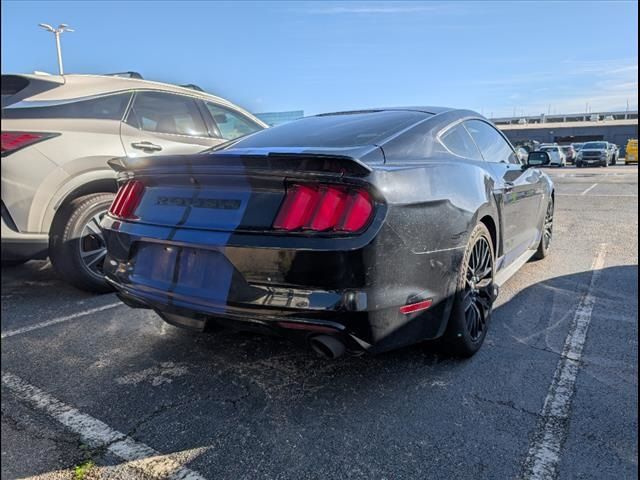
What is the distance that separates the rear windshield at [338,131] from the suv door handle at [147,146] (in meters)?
1.43

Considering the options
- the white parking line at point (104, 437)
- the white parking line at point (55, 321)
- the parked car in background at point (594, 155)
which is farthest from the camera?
the parked car in background at point (594, 155)

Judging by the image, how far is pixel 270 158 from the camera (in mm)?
2211

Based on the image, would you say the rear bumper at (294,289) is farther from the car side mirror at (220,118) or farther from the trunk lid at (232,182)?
the car side mirror at (220,118)

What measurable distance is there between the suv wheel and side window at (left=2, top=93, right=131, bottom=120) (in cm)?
67

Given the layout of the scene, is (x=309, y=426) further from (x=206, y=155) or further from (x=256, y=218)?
(x=206, y=155)

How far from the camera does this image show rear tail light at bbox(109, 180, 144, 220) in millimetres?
2725

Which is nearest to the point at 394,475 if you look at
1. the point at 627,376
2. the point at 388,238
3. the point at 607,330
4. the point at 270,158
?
the point at 388,238

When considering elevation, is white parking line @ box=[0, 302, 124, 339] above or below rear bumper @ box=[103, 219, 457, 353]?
below

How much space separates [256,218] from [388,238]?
63 cm

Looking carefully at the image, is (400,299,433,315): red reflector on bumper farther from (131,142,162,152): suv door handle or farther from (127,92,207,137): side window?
(127,92,207,137): side window

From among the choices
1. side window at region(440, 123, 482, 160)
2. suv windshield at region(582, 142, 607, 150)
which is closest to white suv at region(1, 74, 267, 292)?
side window at region(440, 123, 482, 160)

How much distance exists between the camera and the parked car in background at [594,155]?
29.6 meters

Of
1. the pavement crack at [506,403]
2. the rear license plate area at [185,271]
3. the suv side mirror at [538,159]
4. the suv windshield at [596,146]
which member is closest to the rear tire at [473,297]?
the pavement crack at [506,403]

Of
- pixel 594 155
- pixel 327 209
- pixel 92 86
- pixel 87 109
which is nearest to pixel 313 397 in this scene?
pixel 327 209
